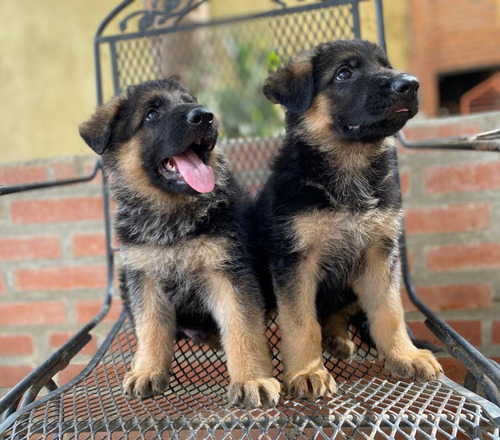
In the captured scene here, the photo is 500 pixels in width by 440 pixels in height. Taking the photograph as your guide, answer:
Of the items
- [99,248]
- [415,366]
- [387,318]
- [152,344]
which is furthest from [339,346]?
[99,248]

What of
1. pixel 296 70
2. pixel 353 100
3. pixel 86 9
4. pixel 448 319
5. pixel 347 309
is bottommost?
pixel 448 319

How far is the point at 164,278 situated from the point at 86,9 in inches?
123

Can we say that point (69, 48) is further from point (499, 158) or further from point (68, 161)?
point (499, 158)

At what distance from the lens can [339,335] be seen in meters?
2.37

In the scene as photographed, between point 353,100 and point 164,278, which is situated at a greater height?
point 353,100

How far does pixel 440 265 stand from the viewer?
3.36 m

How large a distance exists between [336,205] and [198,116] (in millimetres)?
626

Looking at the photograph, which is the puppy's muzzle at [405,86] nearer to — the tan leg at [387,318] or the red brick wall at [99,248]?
the tan leg at [387,318]

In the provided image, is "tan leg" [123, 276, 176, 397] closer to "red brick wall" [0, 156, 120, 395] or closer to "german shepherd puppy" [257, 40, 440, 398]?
"german shepherd puppy" [257, 40, 440, 398]

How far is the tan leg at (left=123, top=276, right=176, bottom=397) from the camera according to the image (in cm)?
196

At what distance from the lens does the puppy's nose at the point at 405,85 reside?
73.8 inches

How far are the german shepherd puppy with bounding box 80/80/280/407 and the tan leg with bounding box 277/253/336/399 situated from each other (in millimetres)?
85

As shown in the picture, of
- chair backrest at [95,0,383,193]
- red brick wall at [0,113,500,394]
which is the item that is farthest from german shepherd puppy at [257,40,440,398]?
red brick wall at [0,113,500,394]

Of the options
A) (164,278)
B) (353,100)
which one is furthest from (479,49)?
(164,278)
